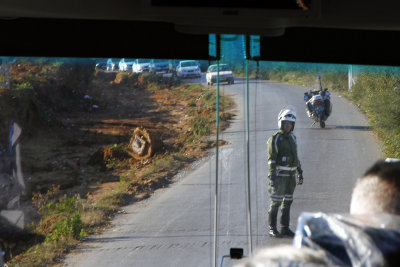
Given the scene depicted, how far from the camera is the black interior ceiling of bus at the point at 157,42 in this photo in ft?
7.61

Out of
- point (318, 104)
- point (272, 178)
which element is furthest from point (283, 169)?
point (318, 104)

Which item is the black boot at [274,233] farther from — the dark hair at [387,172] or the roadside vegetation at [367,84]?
the dark hair at [387,172]

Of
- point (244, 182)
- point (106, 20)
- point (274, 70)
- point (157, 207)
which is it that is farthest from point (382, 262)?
point (157, 207)

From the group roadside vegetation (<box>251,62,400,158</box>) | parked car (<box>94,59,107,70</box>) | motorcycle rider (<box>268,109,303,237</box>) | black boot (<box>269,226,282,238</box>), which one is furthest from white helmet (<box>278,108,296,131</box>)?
parked car (<box>94,59,107,70</box>)

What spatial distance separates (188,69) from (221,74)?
7.7 inches

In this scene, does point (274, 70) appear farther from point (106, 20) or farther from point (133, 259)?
point (133, 259)

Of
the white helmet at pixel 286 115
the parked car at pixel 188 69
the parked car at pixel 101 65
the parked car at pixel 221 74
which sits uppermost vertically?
the parked car at pixel 101 65

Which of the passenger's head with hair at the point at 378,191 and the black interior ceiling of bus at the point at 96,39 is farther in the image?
the black interior ceiling of bus at the point at 96,39

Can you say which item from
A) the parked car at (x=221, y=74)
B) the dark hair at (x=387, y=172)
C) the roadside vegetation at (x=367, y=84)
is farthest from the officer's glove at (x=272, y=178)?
the dark hair at (x=387, y=172)

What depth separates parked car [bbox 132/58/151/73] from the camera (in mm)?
2564

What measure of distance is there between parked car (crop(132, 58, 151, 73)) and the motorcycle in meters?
0.91

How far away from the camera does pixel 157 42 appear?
7.72 feet

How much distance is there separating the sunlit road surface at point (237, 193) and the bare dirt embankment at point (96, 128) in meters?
0.12

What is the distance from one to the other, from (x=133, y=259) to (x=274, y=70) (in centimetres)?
138
